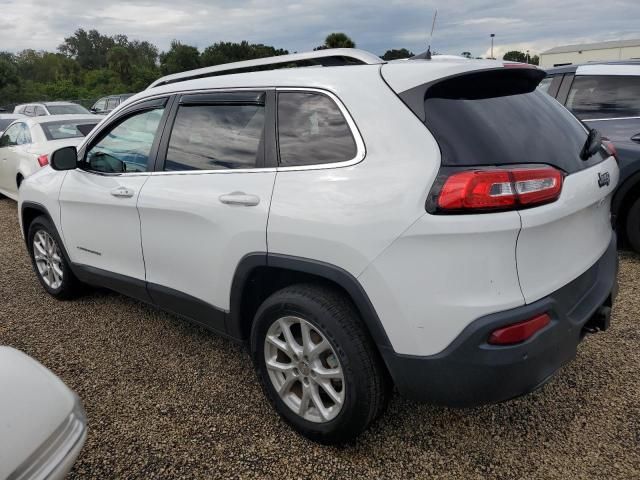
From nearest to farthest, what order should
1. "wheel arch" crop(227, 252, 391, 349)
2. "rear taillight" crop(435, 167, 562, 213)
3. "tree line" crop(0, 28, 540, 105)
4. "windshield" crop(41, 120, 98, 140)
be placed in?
"rear taillight" crop(435, 167, 562, 213), "wheel arch" crop(227, 252, 391, 349), "windshield" crop(41, 120, 98, 140), "tree line" crop(0, 28, 540, 105)

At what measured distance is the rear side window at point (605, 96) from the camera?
474cm

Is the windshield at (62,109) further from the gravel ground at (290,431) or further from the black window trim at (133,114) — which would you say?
the gravel ground at (290,431)

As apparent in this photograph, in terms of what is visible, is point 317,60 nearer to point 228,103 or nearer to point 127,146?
point 228,103

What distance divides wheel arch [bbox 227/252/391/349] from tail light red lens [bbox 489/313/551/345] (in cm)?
41

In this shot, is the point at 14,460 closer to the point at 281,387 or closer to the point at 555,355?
the point at 281,387

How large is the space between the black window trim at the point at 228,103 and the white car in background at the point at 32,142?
4936 millimetres

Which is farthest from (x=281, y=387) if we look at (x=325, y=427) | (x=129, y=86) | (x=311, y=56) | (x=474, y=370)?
(x=129, y=86)

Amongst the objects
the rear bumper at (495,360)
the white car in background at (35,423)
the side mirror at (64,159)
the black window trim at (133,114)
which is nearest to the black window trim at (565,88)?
the rear bumper at (495,360)

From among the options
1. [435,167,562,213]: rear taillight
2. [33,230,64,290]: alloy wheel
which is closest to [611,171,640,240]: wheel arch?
[435,167,562,213]: rear taillight

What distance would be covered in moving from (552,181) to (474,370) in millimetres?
767

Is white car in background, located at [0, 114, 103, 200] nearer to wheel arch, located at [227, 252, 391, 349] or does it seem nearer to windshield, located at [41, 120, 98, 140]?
windshield, located at [41, 120, 98, 140]

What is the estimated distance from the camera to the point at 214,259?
102 inches

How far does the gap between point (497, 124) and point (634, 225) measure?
341 cm

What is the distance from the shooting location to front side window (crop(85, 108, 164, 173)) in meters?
3.11
